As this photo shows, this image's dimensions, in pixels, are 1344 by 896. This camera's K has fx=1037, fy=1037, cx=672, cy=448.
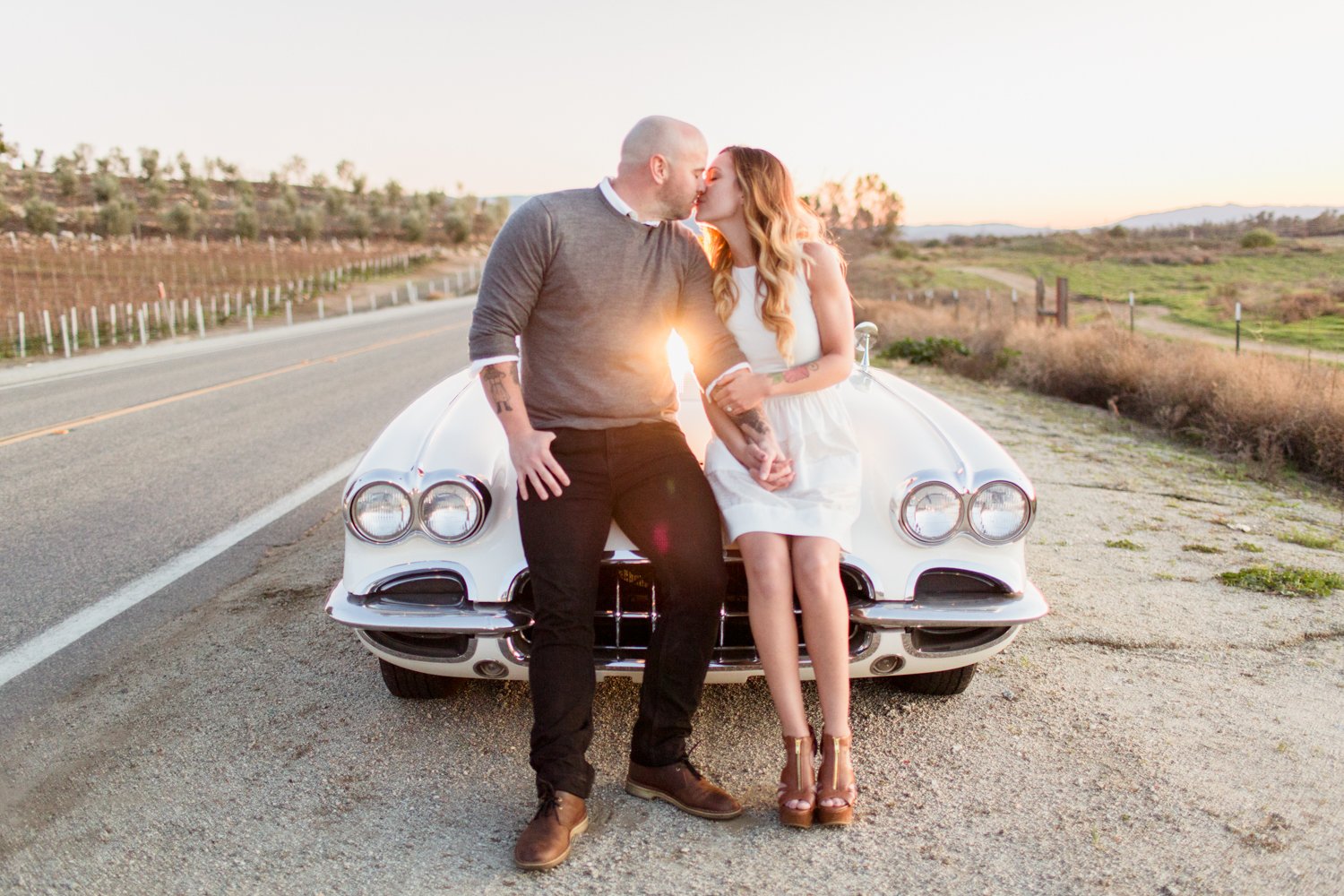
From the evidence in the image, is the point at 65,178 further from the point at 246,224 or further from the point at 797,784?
the point at 797,784

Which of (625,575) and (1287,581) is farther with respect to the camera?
(1287,581)

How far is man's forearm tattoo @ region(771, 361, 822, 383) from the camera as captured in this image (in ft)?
9.65

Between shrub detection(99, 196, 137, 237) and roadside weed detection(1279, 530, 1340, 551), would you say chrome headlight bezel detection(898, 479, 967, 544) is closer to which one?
roadside weed detection(1279, 530, 1340, 551)

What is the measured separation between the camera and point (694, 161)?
2846mm

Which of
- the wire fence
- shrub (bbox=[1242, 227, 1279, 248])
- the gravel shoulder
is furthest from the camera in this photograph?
shrub (bbox=[1242, 227, 1279, 248])

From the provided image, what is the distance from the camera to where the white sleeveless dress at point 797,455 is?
109 inches

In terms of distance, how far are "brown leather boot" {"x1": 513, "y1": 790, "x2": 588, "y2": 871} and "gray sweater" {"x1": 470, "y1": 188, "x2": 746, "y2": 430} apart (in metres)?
1.00

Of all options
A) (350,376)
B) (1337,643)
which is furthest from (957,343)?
(1337,643)

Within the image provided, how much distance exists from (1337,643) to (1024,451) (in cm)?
385

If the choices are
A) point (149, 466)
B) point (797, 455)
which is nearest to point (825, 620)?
point (797, 455)

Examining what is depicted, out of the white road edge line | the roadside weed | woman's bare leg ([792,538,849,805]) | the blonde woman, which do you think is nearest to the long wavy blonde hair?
the blonde woman

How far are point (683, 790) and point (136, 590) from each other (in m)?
2.91

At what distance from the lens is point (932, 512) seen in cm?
293

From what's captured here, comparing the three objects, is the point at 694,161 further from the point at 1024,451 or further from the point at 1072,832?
the point at 1024,451
